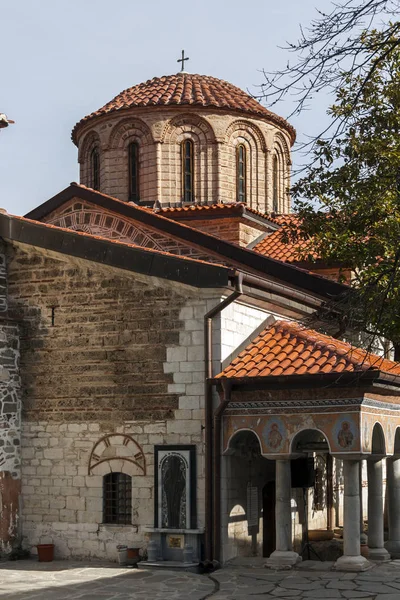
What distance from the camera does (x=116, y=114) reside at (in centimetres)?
2134

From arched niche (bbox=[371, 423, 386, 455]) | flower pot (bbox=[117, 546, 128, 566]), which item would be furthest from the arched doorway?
flower pot (bbox=[117, 546, 128, 566])

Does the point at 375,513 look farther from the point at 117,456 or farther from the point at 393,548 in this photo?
the point at 117,456

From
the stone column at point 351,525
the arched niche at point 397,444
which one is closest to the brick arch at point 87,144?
the arched niche at point 397,444

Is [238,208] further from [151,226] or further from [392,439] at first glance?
[392,439]

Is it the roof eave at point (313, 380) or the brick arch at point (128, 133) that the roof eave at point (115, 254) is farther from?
the brick arch at point (128, 133)

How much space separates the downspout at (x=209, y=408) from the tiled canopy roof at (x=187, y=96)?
8580 mm

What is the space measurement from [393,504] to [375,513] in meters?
0.87

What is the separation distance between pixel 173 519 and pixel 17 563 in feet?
7.89

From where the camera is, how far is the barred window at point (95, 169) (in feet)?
72.3

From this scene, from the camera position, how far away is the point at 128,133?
21.4m

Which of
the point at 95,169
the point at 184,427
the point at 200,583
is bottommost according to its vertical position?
the point at 200,583

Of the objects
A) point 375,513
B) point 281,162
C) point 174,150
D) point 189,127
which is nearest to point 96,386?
point 375,513

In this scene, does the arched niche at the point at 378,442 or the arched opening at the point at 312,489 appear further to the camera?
the arched opening at the point at 312,489

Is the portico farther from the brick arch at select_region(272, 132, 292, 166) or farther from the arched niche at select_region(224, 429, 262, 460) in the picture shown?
the brick arch at select_region(272, 132, 292, 166)
